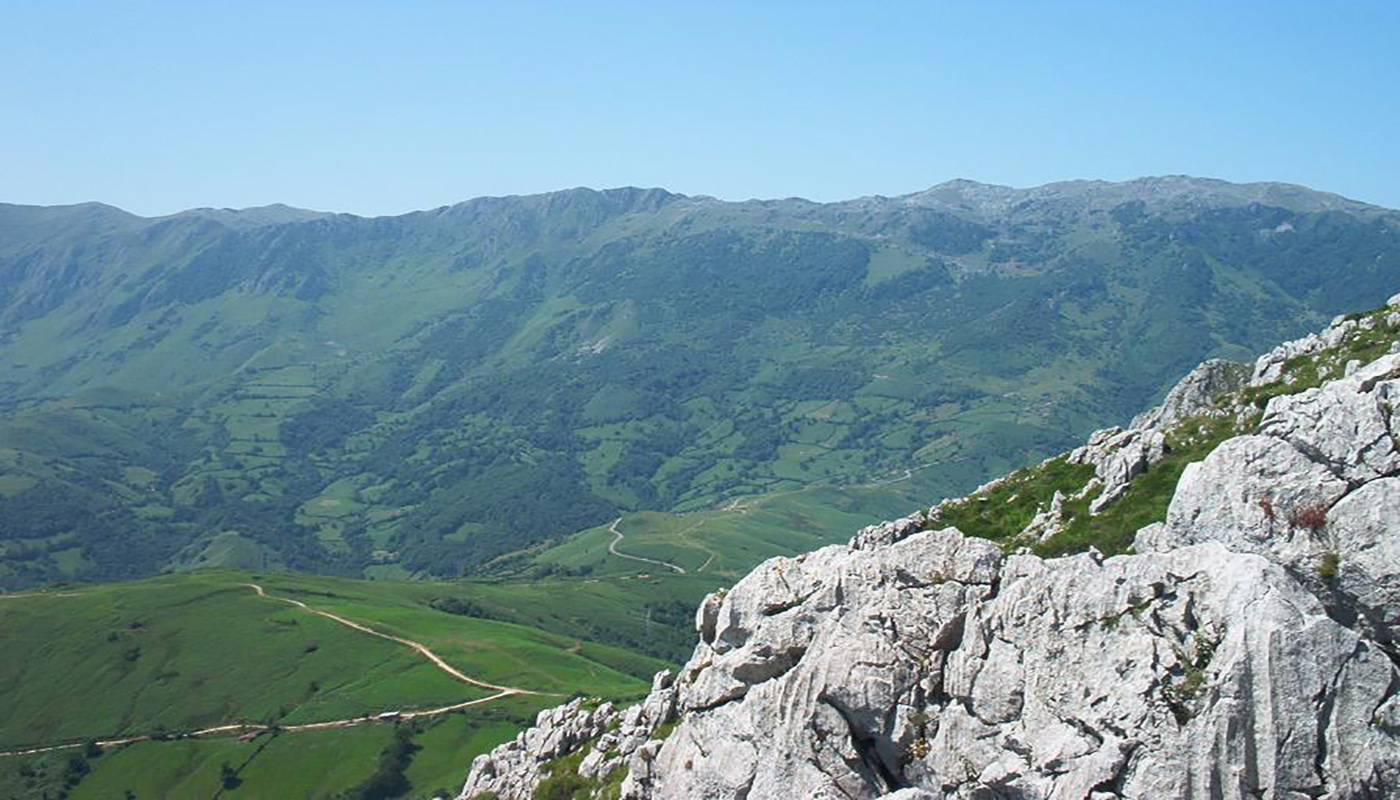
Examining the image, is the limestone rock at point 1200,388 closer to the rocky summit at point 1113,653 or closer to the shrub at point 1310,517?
the rocky summit at point 1113,653

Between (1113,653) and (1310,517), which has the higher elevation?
(1310,517)

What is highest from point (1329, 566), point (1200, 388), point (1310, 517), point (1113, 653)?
point (1200, 388)

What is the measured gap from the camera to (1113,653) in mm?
34469

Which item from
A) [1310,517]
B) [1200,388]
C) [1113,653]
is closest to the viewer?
[1113,653]

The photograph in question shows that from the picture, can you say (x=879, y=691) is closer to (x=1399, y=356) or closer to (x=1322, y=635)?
(x=1322, y=635)

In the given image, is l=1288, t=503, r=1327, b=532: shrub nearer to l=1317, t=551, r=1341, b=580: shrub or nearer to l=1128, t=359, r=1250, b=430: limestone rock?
l=1317, t=551, r=1341, b=580: shrub

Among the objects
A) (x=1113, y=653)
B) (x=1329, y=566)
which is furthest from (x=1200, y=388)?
(x=1113, y=653)

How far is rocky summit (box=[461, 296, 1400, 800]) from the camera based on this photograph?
30.5m

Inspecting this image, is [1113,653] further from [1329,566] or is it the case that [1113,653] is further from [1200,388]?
[1200,388]

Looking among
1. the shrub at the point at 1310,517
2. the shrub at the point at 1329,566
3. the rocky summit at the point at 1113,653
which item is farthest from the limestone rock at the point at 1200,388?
the shrub at the point at 1329,566

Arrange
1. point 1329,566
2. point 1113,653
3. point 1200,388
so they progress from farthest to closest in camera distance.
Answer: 1. point 1200,388
2. point 1113,653
3. point 1329,566

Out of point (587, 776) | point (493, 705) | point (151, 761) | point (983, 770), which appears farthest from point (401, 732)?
point (983, 770)

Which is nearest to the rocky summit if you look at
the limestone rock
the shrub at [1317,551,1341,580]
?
the shrub at [1317,551,1341,580]

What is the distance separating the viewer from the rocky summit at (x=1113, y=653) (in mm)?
30469
